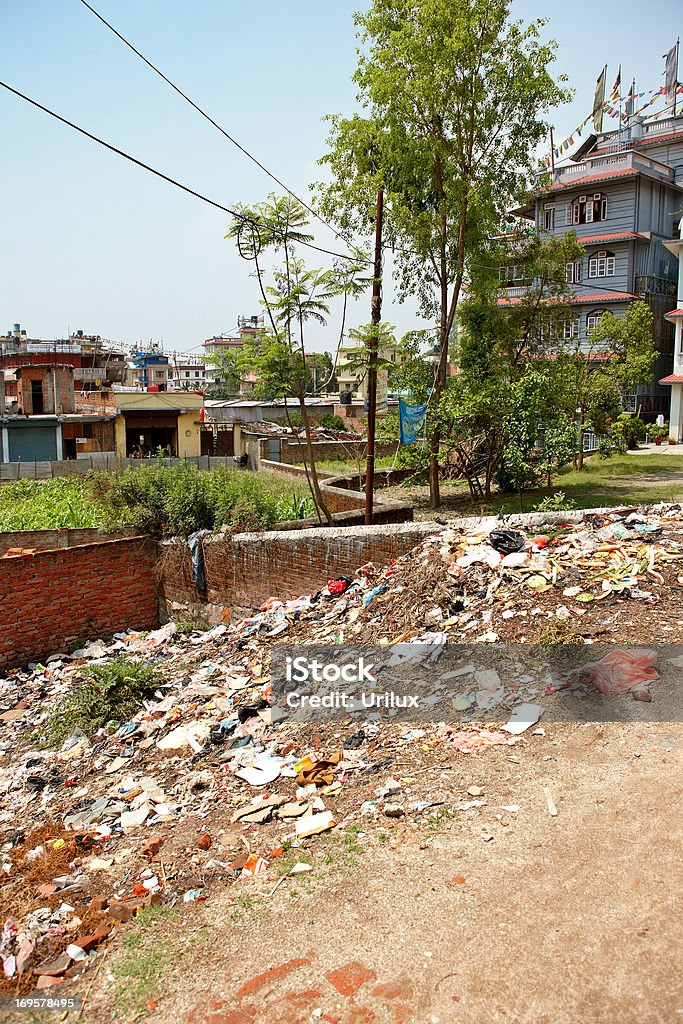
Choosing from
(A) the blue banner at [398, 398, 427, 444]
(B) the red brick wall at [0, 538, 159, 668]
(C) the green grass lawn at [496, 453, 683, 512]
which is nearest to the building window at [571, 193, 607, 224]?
(C) the green grass lawn at [496, 453, 683, 512]

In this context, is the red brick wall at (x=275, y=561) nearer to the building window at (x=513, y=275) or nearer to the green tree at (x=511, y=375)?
the green tree at (x=511, y=375)

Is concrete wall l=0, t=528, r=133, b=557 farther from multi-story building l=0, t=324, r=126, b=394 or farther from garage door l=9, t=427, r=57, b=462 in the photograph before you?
multi-story building l=0, t=324, r=126, b=394

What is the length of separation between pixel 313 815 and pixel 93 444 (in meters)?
27.4

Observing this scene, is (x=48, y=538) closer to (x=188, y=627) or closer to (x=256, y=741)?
(x=188, y=627)

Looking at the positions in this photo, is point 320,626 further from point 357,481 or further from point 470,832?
point 357,481

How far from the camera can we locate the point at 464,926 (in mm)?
3656

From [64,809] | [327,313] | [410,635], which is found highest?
[327,313]

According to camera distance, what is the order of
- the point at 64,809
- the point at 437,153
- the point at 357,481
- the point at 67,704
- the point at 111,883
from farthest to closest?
the point at 357,481 < the point at 437,153 < the point at 67,704 < the point at 64,809 < the point at 111,883

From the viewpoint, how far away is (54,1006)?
3658mm

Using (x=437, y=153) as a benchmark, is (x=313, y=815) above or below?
below

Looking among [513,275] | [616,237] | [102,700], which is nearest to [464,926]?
[102,700]

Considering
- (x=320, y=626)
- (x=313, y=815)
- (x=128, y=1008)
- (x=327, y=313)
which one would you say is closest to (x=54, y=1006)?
(x=128, y=1008)

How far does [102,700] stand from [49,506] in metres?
6.95

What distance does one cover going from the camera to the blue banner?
14.2 metres
